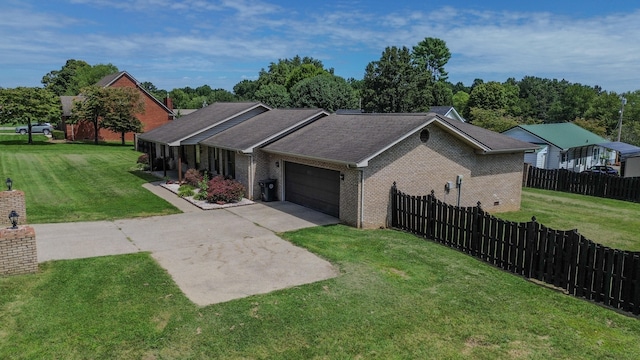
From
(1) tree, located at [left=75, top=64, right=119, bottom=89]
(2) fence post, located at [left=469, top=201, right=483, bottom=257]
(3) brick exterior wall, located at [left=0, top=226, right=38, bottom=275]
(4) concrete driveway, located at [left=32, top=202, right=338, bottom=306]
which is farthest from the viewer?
(1) tree, located at [left=75, top=64, right=119, bottom=89]

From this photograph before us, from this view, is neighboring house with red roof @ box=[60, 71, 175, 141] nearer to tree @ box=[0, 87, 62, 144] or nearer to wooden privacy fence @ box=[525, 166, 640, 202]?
tree @ box=[0, 87, 62, 144]

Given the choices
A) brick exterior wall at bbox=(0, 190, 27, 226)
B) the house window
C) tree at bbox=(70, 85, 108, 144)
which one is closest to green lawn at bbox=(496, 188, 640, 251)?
the house window

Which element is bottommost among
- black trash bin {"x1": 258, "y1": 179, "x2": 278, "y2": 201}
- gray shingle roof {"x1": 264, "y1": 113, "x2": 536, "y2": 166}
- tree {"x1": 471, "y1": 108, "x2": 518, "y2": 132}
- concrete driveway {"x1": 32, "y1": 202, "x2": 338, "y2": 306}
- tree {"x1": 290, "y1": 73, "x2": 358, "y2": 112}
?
concrete driveway {"x1": 32, "y1": 202, "x2": 338, "y2": 306}

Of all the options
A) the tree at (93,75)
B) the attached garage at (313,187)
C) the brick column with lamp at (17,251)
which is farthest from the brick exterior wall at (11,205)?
the tree at (93,75)

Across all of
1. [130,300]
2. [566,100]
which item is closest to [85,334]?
[130,300]

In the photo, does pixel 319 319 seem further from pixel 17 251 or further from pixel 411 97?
pixel 411 97

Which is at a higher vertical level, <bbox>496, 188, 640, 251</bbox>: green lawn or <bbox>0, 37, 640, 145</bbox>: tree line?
<bbox>0, 37, 640, 145</bbox>: tree line
